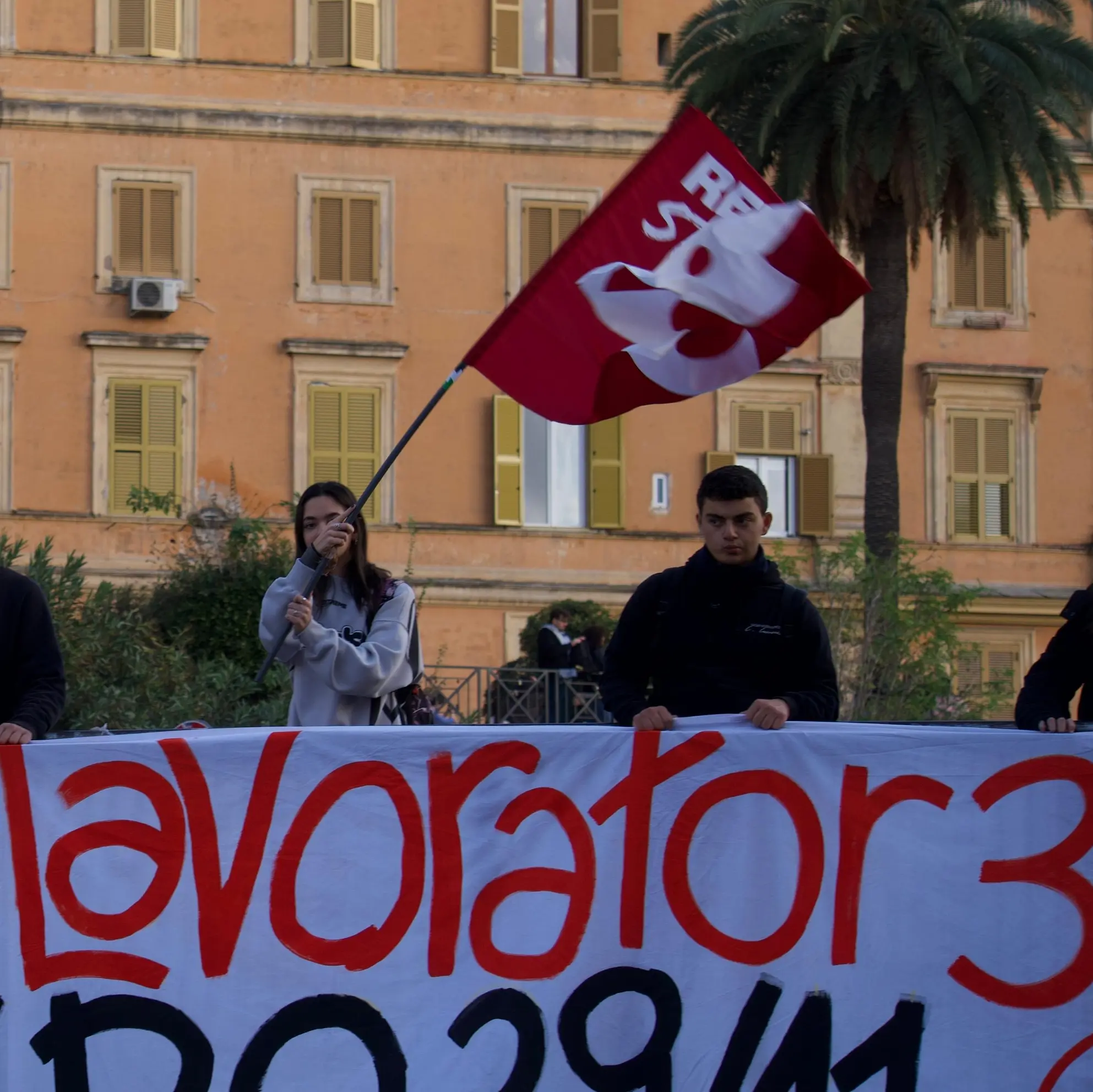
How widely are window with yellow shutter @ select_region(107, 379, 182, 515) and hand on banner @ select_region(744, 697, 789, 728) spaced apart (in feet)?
72.3

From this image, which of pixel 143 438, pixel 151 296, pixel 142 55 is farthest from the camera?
pixel 142 55

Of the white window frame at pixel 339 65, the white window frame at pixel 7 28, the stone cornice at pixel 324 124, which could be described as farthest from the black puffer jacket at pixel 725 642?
the white window frame at pixel 7 28

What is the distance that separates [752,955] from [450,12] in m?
24.6

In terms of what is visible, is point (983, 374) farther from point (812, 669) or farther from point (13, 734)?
point (13, 734)

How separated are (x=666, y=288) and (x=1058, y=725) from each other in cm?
159

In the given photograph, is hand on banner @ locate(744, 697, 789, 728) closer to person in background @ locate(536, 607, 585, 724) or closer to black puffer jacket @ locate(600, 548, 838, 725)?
black puffer jacket @ locate(600, 548, 838, 725)

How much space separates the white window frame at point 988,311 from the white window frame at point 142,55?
9537mm

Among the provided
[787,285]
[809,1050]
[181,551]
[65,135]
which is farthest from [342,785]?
[65,135]

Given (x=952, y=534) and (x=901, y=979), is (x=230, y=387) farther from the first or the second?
(x=901, y=979)

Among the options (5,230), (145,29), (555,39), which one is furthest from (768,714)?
(555,39)

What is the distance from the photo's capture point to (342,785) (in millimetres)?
5738

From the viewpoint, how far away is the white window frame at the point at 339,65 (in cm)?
2834

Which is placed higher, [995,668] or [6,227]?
[6,227]

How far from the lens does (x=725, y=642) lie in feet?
19.9
